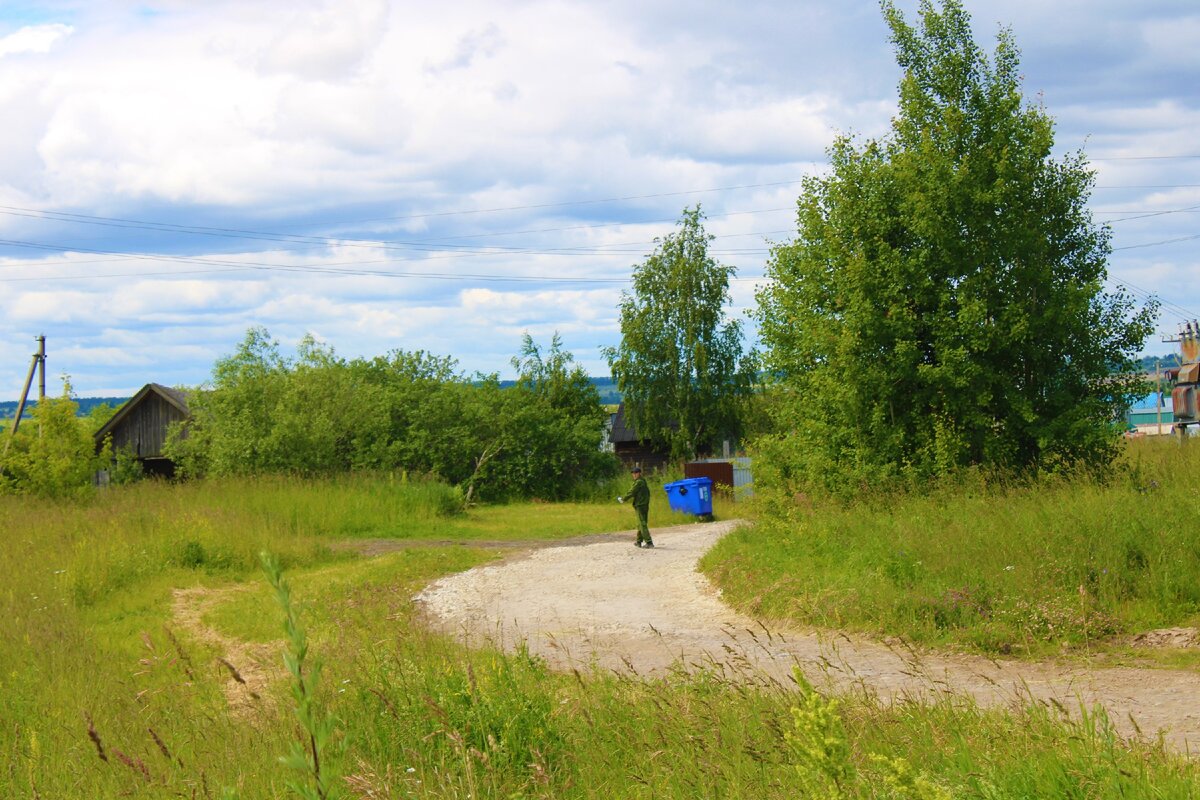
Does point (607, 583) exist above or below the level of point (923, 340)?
below

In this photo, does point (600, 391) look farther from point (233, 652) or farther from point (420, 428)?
point (233, 652)

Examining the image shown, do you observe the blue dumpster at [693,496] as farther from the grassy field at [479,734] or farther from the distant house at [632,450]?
the distant house at [632,450]

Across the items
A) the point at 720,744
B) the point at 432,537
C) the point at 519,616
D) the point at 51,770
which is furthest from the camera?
the point at 432,537

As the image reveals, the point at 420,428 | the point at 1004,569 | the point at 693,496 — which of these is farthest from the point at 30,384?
the point at 1004,569

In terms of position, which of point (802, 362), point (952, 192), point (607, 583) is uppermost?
point (952, 192)

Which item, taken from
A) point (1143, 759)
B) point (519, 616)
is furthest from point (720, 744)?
point (519, 616)

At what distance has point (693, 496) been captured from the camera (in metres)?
27.2

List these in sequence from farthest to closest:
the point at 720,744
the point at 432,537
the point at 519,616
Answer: the point at 432,537 < the point at 519,616 < the point at 720,744

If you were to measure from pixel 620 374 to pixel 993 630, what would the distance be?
35.0 m

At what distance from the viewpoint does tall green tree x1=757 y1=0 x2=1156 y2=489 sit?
15086 mm

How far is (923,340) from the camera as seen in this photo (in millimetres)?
15734

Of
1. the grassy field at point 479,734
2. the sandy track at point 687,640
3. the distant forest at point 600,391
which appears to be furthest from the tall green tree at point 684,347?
the grassy field at point 479,734

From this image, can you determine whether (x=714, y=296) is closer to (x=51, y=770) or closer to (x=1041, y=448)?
(x=1041, y=448)

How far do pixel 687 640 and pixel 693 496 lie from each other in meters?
17.0
